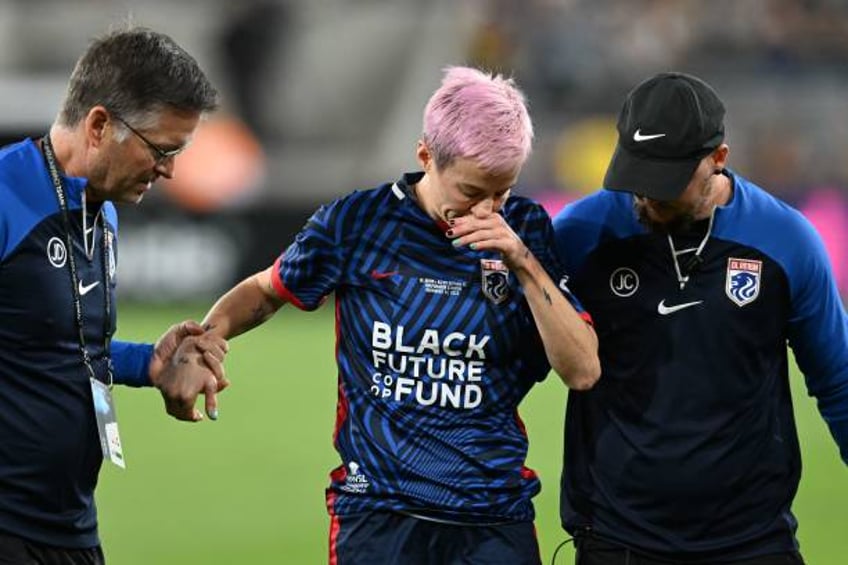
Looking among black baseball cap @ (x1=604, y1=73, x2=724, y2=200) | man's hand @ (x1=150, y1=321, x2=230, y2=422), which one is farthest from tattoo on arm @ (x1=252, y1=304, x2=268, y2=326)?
black baseball cap @ (x1=604, y1=73, x2=724, y2=200)

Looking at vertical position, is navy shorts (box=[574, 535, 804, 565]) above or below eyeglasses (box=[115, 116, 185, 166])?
below

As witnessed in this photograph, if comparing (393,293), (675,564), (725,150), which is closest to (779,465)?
(675,564)

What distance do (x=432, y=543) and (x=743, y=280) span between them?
1.16 meters

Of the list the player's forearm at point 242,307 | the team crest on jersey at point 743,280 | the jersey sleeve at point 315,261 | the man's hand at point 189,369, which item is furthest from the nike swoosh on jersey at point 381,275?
the team crest on jersey at point 743,280

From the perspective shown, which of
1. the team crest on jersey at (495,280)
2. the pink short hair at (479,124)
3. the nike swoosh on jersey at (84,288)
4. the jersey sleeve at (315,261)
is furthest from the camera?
the jersey sleeve at (315,261)

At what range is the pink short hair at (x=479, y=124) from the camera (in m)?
4.56

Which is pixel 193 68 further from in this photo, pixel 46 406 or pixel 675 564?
pixel 675 564

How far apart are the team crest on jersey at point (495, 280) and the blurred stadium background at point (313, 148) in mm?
3870

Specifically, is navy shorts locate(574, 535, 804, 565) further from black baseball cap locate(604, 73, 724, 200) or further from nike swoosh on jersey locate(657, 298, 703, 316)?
black baseball cap locate(604, 73, 724, 200)

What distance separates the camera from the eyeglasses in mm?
4637

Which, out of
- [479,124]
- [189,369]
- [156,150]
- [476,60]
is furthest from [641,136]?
[476,60]

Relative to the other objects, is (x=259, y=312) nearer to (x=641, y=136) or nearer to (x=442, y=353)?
(x=442, y=353)

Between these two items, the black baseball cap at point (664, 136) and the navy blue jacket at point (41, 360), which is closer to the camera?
the navy blue jacket at point (41, 360)

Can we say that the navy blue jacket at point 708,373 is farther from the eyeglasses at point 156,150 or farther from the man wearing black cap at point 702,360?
the eyeglasses at point 156,150
